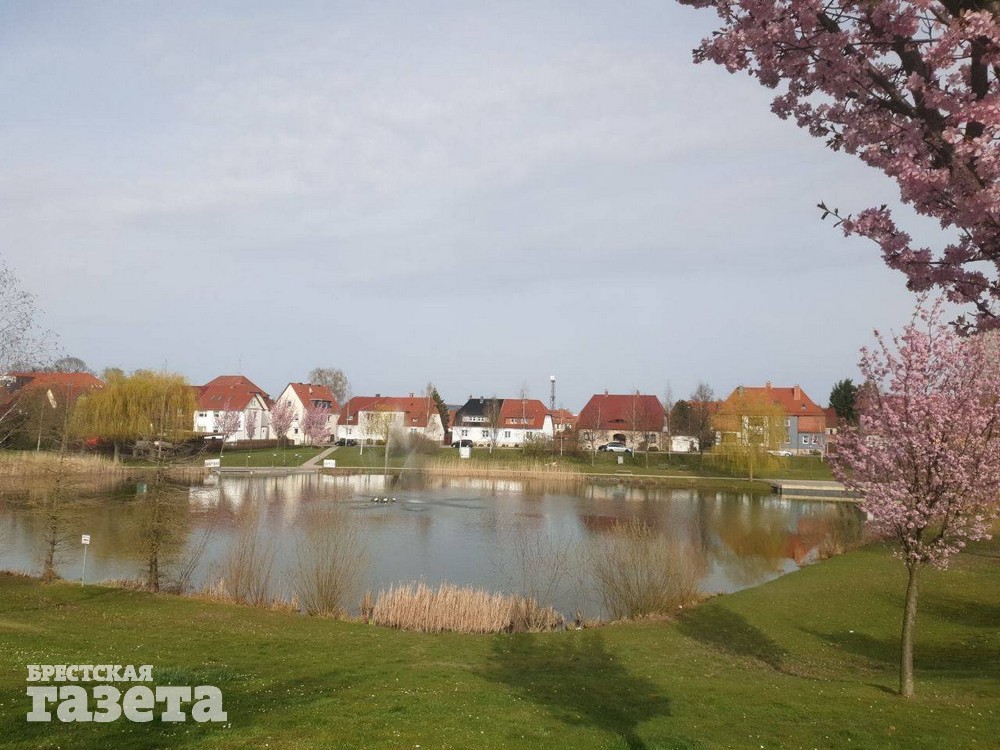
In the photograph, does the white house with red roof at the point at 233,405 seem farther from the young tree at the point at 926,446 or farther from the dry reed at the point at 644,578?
the young tree at the point at 926,446

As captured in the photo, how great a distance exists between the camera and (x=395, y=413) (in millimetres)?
77750

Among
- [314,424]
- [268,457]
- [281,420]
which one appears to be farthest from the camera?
[314,424]

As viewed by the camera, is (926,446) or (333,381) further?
(333,381)

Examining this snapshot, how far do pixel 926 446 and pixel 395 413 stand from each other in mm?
70611

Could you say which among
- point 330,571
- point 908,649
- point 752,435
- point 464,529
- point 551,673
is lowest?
point 464,529

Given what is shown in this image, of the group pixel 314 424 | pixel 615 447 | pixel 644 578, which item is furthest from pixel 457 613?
pixel 314 424

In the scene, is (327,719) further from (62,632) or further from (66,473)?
(66,473)

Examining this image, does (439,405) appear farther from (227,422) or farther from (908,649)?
(908,649)

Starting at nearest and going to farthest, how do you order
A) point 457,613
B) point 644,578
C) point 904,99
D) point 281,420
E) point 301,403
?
point 904,99, point 457,613, point 644,578, point 281,420, point 301,403

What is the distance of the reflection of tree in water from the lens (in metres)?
8.23

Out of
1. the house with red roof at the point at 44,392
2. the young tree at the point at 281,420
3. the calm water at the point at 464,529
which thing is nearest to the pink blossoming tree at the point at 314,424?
the young tree at the point at 281,420

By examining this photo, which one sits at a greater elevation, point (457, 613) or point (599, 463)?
point (599, 463)

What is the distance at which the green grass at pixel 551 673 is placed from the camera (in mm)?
6977

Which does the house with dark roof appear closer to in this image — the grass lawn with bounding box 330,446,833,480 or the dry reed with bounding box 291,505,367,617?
the grass lawn with bounding box 330,446,833,480
